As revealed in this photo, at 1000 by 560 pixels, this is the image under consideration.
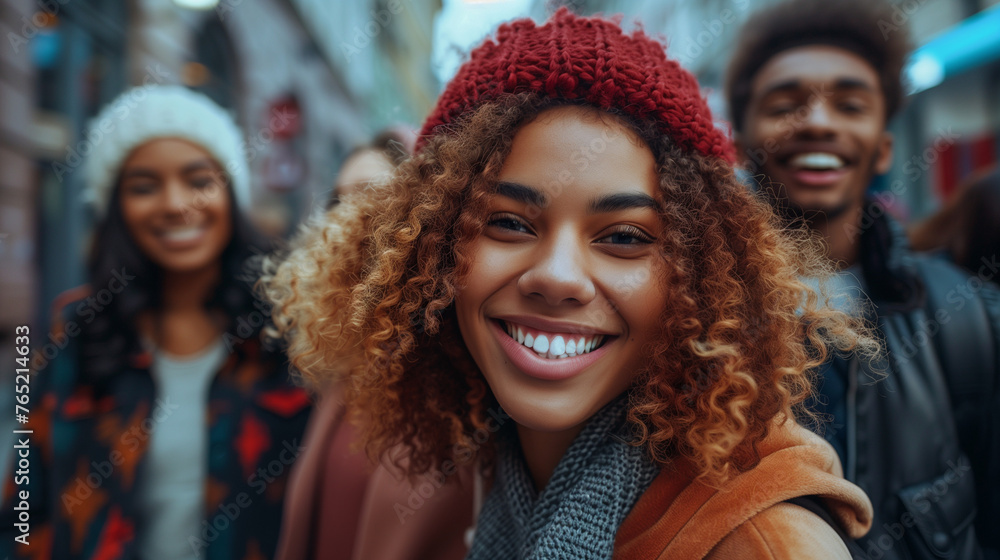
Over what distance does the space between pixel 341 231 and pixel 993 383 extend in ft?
6.89

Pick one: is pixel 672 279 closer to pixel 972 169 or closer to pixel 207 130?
pixel 207 130

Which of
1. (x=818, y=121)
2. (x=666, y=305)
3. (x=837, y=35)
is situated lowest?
(x=666, y=305)

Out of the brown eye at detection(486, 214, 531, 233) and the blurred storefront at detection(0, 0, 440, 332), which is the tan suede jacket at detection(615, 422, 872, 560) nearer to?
the brown eye at detection(486, 214, 531, 233)

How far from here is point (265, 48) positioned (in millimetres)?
8789

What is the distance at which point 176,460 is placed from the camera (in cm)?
224

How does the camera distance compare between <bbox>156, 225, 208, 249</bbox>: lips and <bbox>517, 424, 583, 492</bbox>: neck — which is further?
<bbox>156, 225, 208, 249</bbox>: lips

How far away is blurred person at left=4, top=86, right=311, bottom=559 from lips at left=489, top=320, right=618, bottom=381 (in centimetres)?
151

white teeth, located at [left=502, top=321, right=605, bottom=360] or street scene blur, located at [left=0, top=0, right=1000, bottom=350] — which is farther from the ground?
street scene blur, located at [left=0, top=0, right=1000, bottom=350]

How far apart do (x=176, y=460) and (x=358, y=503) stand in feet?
2.71

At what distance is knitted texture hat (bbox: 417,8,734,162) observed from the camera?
1.21 metres

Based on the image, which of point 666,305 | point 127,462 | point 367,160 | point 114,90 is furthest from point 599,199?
point 114,90

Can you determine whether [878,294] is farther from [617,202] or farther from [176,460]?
[176,460]

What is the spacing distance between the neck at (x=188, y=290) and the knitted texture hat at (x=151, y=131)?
369 mm

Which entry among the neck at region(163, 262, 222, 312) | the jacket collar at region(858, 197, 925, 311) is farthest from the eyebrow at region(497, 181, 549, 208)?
the neck at region(163, 262, 222, 312)
